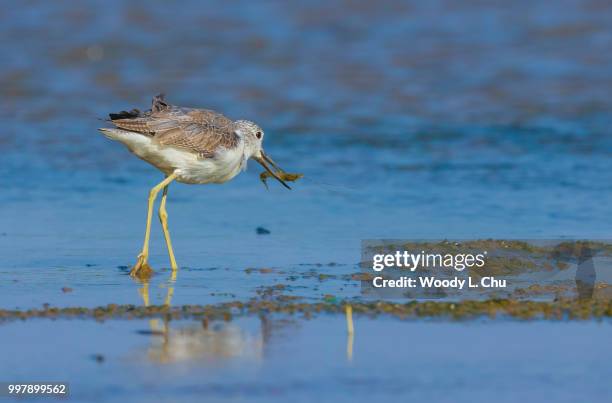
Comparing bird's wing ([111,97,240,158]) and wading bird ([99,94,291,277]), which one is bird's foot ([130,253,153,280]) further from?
bird's wing ([111,97,240,158])

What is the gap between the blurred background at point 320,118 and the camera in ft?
35.1

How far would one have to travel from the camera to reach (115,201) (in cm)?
1199

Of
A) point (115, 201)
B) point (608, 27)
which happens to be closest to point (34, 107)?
point (115, 201)

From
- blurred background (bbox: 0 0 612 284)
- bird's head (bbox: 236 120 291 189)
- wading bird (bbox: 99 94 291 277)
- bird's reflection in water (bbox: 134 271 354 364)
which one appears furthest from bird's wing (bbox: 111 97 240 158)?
Result: bird's reflection in water (bbox: 134 271 354 364)

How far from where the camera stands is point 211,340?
6.76m

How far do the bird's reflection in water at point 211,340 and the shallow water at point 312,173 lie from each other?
0.06 metres

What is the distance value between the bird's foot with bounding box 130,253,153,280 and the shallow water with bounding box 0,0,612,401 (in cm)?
9

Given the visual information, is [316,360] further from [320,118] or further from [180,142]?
[320,118]

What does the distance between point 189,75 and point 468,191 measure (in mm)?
7926

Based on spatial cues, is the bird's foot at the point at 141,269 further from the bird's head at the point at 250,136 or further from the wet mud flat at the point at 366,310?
the bird's head at the point at 250,136

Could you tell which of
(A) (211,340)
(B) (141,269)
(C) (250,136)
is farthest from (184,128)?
(A) (211,340)

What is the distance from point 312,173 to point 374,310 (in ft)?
19.8

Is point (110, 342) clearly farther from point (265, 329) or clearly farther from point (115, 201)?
point (115, 201)

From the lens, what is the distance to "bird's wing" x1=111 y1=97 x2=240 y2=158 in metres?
9.30
